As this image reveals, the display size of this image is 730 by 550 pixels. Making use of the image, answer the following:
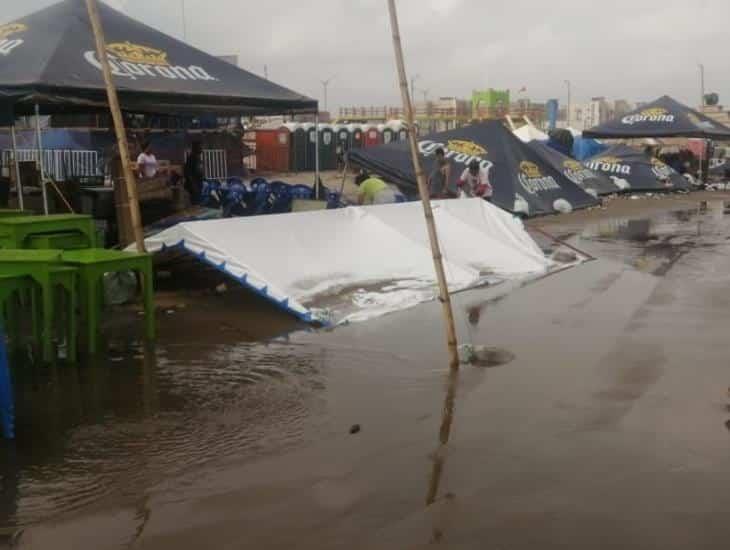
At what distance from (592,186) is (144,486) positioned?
24.4 m

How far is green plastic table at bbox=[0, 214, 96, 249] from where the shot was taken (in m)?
8.23

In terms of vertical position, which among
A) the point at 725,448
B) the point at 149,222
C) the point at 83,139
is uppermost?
the point at 83,139

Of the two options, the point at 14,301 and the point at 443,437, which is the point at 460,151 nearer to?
the point at 14,301

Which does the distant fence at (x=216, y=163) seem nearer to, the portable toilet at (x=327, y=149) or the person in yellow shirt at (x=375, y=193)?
the portable toilet at (x=327, y=149)

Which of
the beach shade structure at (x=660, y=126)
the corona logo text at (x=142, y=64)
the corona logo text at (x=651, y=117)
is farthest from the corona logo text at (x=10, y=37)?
the corona logo text at (x=651, y=117)

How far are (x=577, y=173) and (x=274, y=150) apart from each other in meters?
19.2

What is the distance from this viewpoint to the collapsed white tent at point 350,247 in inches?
361

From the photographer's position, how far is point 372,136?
43.5 m

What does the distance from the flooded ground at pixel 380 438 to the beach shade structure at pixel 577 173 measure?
15935 mm

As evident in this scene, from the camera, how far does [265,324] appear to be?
28.5 ft

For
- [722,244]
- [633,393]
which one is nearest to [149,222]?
[633,393]

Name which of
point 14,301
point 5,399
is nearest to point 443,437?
point 5,399

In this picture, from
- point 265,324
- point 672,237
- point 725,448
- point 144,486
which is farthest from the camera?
point 672,237

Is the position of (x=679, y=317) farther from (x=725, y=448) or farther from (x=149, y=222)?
(x=149, y=222)
